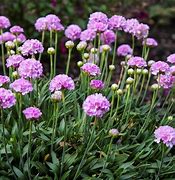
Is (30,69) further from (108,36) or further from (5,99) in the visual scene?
(108,36)

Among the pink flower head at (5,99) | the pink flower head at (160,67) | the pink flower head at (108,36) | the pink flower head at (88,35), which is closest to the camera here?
the pink flower head at (5,99)

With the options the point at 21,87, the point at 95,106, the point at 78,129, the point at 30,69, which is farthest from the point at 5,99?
the point at 78,129

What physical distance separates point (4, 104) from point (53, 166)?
50 centimetres

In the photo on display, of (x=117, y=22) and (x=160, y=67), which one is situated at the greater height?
(x=117, y=22)

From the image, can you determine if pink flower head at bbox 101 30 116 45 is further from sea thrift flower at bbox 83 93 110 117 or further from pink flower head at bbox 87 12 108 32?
sea thrift flower at bbox 83 93 110 117

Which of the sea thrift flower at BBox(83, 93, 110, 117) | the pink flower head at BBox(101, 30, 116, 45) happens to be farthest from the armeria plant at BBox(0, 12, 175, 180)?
the pink flower head at BBox(101, 30, 116, 45)

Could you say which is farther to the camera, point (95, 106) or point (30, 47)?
point (30, 47)

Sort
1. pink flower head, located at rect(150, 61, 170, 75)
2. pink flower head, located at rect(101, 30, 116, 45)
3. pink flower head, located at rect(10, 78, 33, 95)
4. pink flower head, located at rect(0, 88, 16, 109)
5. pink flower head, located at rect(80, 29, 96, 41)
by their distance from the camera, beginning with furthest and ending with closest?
pink flower head, located at rect(101, 30, 116, 45)
pink flower head, located at rect(80, 29, 96, 41)
pink flower head, located at rect(150, 61, 170, 75)
pink flower head, located at rect(10, 78, 33, 95)
pink flower head, located at rect(0, 88, 16, 109)

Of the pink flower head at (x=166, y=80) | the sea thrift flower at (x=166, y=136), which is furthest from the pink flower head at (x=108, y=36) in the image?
the sea thrift flower at (x=166, y=136)

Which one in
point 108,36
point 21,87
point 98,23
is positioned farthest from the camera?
point 108,36

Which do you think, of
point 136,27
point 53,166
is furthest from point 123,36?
point 53,166

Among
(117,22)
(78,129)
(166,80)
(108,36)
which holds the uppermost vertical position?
(117,22)

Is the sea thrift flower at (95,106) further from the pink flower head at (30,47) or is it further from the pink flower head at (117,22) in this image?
the pink flower head at (117,22)

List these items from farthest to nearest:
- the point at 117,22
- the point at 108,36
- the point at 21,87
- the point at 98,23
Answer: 1. the point at 108,36
2. the point at 117,22
3. the point at 98,23
4. the point at 21,87
